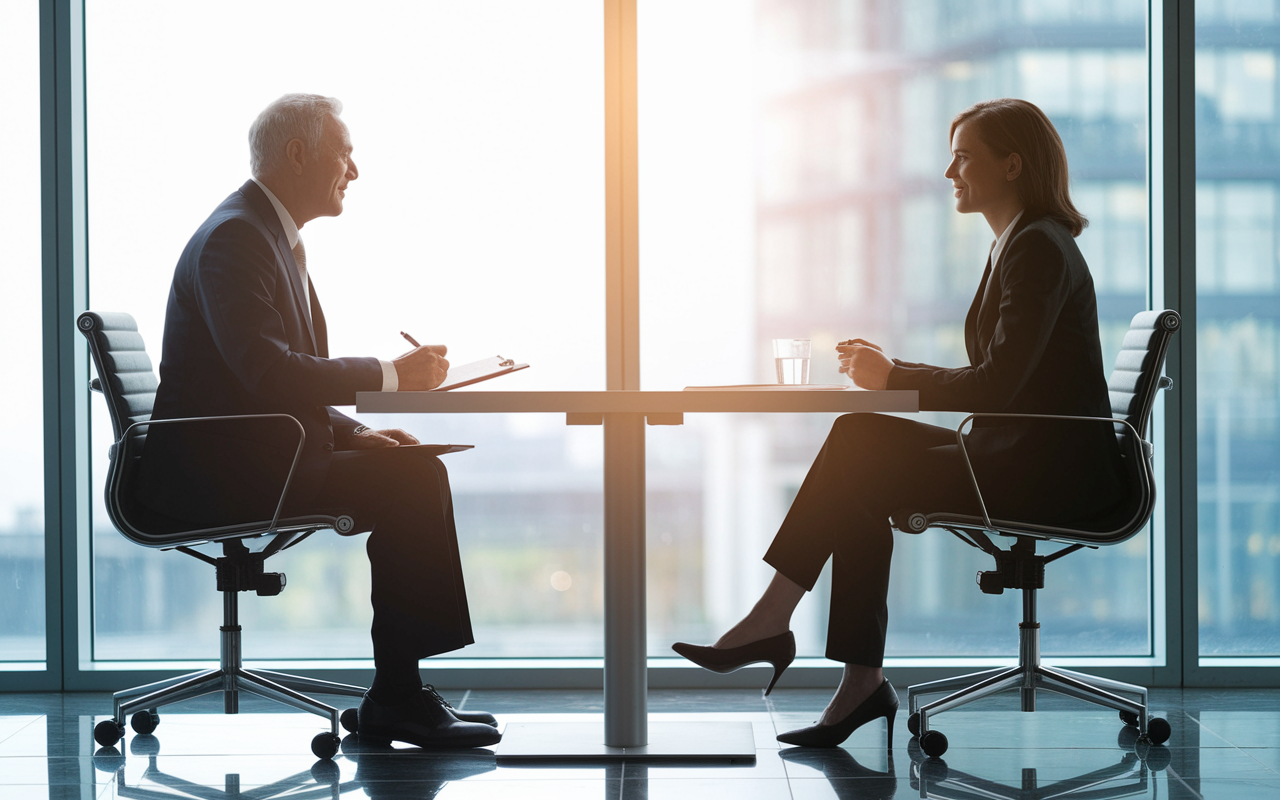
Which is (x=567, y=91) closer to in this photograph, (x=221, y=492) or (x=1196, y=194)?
(x=221, y=492)

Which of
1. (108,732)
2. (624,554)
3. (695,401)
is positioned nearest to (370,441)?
(624,554)

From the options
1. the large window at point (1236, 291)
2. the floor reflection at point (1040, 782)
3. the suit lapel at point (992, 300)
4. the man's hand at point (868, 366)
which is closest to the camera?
the floor reflection at point (1040, 782)

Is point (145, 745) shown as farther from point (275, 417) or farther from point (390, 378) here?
point (390, 378)

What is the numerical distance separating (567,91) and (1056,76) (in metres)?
1.38

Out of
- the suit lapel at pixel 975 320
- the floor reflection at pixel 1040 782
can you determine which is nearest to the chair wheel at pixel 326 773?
the floor reflection at pixel 1040 782

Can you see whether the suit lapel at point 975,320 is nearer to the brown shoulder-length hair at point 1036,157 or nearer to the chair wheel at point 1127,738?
the brown shoulder-length hair at point 1036,157

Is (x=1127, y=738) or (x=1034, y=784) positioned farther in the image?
(x=1127, y=738)

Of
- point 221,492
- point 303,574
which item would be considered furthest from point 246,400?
point 303,574

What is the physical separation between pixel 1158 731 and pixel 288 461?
1989 millimetres

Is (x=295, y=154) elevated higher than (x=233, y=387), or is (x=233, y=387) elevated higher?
(x=295, y=154)

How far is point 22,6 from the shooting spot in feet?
10.5

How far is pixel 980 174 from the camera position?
8.59ft

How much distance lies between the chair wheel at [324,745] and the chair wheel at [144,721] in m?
0.53

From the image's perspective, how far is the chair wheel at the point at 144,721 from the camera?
104 inches
